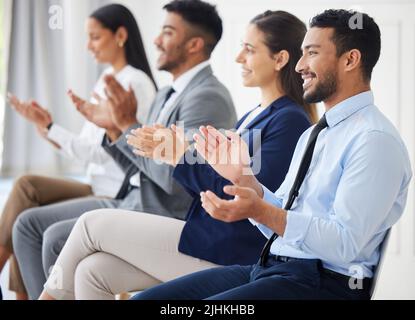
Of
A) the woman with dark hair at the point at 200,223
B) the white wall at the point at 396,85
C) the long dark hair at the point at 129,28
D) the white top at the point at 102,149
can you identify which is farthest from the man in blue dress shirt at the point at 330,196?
the long dark hair at the point at 129,28

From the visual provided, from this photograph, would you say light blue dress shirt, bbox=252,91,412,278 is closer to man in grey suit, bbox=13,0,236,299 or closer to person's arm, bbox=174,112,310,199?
person's arm, bbox=174,112,310,199

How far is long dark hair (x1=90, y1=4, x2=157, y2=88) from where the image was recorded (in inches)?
83.7

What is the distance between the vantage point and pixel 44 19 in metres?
2.57

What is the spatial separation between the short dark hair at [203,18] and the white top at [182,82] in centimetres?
4

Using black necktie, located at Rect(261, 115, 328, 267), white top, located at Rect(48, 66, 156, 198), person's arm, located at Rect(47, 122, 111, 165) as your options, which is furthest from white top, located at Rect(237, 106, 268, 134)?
person's arm, located at Rect(47, 122, 111, 165)

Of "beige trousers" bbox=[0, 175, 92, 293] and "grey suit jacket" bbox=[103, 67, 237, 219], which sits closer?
"grey suit jacket" bbox=[103, 67, 237, 219]

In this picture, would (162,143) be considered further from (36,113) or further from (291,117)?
(36,113)

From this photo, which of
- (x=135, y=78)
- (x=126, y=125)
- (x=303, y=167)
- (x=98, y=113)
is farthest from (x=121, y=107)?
(x=303, y=167)

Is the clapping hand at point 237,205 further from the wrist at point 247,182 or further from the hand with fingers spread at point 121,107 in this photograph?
the hand with fingers spread at point 121,107

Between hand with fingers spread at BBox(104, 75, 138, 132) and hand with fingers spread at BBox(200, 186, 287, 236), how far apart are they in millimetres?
636
